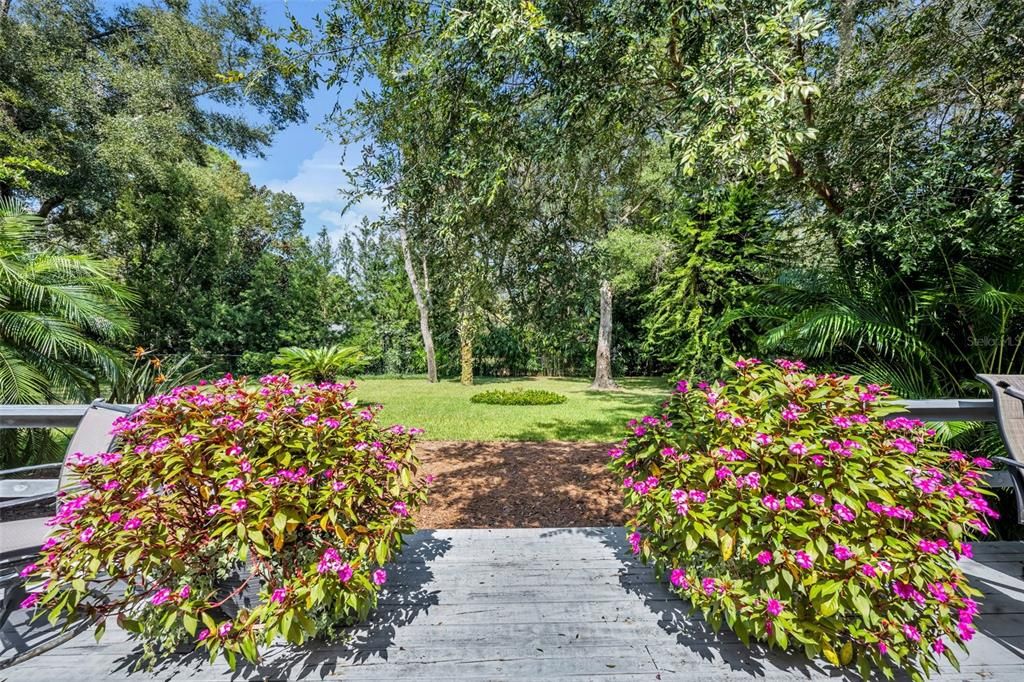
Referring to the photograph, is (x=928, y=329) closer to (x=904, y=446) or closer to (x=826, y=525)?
(x=904, y=446)

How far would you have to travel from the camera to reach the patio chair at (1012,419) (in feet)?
6.52

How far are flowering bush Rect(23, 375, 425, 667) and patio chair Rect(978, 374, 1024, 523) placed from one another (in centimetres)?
288

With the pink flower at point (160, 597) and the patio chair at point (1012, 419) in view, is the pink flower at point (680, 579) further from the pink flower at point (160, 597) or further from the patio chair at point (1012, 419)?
the pink flower at point (160, 597)

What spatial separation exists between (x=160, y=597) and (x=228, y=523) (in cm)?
31

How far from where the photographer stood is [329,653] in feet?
5.56

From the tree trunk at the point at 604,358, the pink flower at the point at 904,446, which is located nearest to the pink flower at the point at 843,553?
the pink flower at the point at 904,446

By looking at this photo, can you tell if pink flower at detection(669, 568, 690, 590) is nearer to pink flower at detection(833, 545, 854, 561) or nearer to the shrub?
pink flower at detection(833, 545, 854, 561)

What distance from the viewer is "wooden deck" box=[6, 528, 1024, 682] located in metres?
1.60

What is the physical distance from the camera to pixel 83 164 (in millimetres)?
8023

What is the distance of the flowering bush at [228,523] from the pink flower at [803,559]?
58.7 inches

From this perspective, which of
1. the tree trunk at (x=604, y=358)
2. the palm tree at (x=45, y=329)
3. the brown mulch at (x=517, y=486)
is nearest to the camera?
the palm tree at (x=45, y=329)

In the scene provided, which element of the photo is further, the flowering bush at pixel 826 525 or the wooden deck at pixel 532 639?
the wooden deck at pixel 532 639

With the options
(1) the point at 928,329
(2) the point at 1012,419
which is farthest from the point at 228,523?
(1) the point at 928,329

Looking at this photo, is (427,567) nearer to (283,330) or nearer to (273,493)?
(273,493)
